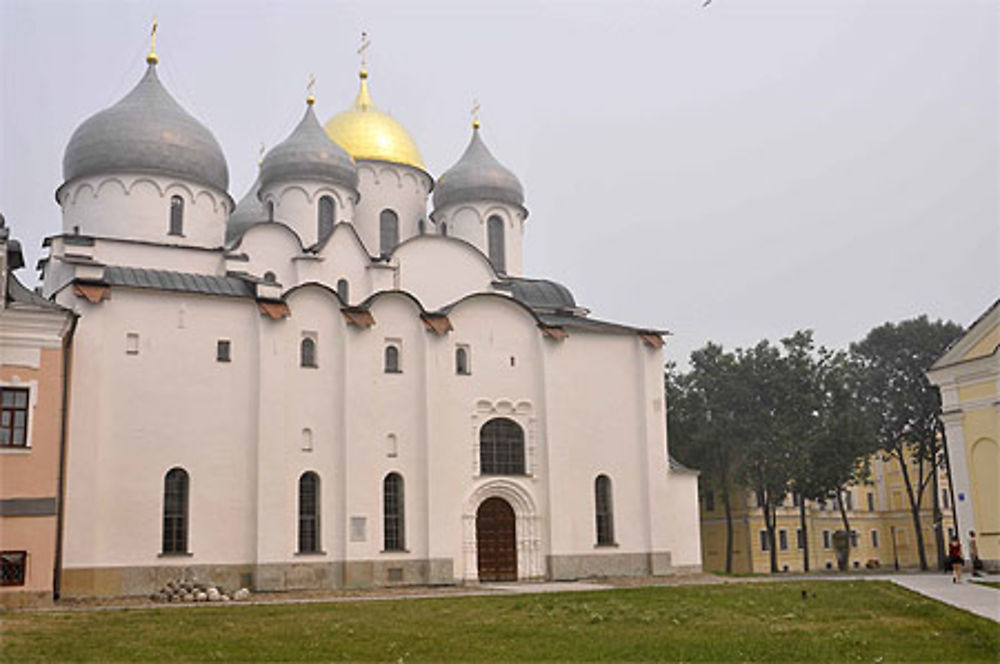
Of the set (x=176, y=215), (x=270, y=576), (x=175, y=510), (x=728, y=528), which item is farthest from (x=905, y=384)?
(x=175, y=510)

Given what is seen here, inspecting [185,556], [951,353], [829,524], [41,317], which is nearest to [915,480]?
[829,524]

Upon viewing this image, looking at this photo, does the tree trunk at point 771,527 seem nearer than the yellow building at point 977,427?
No

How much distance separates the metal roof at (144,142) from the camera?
29141 mm

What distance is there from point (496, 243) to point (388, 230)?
389 centimetres

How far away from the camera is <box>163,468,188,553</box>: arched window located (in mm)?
25281

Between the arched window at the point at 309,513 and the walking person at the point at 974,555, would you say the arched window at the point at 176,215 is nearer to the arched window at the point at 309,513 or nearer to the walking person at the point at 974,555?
the arched window at the point at 309,513

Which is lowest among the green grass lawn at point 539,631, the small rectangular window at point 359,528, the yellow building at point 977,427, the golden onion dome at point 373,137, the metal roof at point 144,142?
the green grass lawn at point 539,631

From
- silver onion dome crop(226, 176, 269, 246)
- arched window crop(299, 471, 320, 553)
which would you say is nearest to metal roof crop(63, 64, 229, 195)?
silver onion dome crop(226, 176, 269, 246)

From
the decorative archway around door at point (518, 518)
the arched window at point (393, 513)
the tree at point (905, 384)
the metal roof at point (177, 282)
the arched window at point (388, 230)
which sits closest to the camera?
the metal roof at point (177, 282)

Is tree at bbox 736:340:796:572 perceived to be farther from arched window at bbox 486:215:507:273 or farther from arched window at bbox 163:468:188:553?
arched window at bbox 163:468:188:553

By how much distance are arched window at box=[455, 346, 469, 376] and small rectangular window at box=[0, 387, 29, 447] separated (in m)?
12.6

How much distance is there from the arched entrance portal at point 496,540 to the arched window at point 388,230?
10.6 m

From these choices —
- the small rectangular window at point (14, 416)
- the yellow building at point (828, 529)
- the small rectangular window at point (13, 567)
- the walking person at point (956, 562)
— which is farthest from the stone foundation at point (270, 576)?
the yellow building at point (828, 529)

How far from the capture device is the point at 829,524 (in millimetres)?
55750
